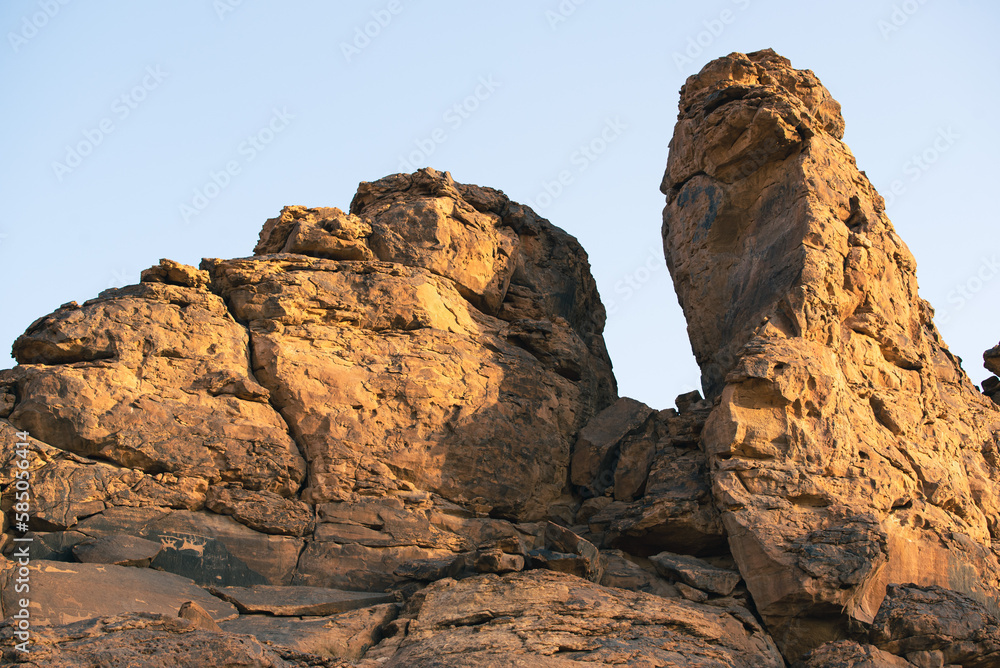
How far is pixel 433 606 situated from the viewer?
16.5 meters

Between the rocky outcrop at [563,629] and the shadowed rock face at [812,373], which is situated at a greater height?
the shadowed rock face at [812,373]

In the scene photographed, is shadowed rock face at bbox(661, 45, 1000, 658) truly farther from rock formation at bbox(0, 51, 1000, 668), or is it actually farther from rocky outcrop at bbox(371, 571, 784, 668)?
rocky outcrop at bbox(371, 571, 784, 668)

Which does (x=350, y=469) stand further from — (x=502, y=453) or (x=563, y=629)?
(x=563, y=629)

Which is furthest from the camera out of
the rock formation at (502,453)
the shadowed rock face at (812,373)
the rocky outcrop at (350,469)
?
the shadowed rock face at (812,373)

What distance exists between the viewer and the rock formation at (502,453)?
53.8ft

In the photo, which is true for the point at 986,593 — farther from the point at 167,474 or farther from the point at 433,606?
the point at 167,474

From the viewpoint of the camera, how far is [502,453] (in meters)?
22.2

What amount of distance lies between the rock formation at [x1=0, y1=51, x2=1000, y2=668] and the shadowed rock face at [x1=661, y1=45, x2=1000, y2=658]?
8cm

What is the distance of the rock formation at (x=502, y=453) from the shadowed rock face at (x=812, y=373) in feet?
0.25

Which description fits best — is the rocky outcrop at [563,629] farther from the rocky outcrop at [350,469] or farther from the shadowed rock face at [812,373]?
the shadowed rock face at [812,373]

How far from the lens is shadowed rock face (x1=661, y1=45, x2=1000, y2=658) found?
1856cm

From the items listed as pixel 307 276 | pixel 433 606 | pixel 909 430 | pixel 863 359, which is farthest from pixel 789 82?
pixel 433 606

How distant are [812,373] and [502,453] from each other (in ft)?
22.6

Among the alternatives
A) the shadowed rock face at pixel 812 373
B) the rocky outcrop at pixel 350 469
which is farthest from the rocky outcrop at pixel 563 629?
the shadowed rock face at pixel 812 373
